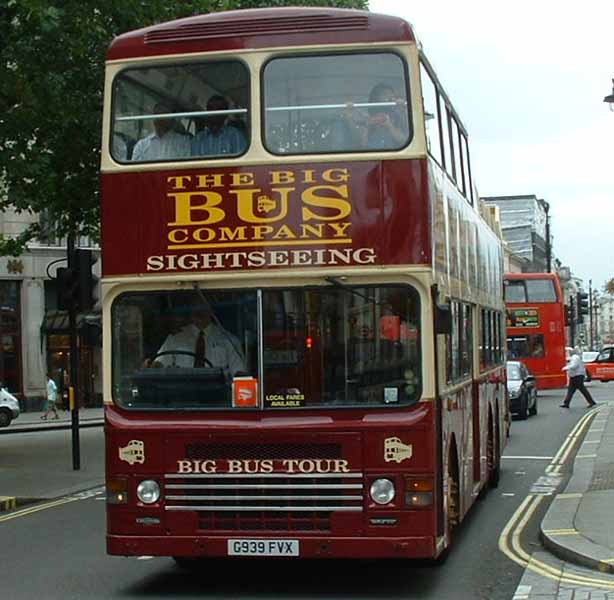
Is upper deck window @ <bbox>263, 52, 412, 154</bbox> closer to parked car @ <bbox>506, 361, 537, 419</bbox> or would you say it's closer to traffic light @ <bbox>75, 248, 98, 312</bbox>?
traffic light @ <bbox>75, 248, 98, 312</bbox>

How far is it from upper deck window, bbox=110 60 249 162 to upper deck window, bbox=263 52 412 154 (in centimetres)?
A: 26

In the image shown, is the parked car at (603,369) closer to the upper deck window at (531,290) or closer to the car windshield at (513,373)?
the upper deck window at (531,290)

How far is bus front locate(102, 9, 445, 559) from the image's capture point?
9344 millimetres

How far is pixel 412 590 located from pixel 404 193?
3.05m

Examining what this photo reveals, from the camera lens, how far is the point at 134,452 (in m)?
9.59

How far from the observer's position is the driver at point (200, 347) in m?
9.56

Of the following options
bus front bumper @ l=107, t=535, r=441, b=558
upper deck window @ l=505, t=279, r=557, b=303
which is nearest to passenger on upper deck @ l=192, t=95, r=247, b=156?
bus front bumper @ l=107, t=535, r=441, b=558

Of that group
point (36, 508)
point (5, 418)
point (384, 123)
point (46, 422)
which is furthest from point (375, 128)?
point (46, 422)

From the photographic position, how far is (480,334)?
1473 centimetres

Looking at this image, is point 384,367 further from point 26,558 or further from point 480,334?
point 480,334

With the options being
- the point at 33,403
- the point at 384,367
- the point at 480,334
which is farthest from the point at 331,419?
the point at 33,403

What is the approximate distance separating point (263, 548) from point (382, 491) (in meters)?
0.95

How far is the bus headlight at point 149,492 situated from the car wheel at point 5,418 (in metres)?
27.0

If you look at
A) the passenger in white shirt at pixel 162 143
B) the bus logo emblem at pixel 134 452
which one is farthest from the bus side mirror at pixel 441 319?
the bus logo emblem at pixel 134 452
